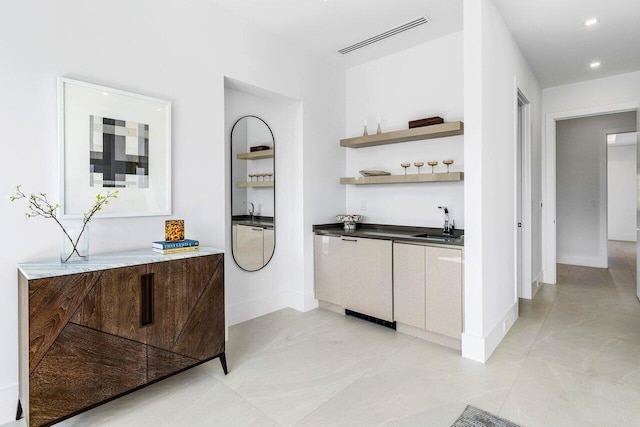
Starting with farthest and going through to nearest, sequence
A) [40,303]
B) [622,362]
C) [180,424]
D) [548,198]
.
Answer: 1. [548,198]
2. [622,362]
3. [180,424]
4. [40,303]

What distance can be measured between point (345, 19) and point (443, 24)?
2.95 ft

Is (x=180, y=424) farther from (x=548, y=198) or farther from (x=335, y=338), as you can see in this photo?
(x=548, y=198)

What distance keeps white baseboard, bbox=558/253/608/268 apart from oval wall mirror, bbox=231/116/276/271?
17.5ft

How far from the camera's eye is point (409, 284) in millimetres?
2965

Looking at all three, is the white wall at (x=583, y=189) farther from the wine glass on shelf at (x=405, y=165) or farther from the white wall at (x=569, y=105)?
the wine glass on shelf at (x=405, y=165)

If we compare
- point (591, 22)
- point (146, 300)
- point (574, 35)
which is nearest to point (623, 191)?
point (574, 35)

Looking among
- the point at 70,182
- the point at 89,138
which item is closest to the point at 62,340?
the point at 70,182

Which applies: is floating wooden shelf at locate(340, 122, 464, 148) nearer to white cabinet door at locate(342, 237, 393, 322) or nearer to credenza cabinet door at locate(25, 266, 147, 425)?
white cabinet door at locate(342, 237, 393, 322)

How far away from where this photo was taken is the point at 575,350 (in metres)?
2.67

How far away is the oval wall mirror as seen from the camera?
3.36 metres

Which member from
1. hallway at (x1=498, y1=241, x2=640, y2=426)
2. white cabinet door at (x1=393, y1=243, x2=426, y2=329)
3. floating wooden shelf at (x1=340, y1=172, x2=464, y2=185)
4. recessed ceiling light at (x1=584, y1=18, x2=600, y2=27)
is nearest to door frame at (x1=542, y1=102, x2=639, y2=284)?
Answer: hallway at (x1=498, y1=241, x2=640, y2=426)

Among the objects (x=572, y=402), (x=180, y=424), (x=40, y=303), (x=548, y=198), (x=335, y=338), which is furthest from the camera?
(x=548, y=198)

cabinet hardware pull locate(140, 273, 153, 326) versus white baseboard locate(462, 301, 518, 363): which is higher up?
cabinet hardware pull locate(140, 273, 153, 326)

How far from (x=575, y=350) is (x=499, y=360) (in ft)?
2.21
